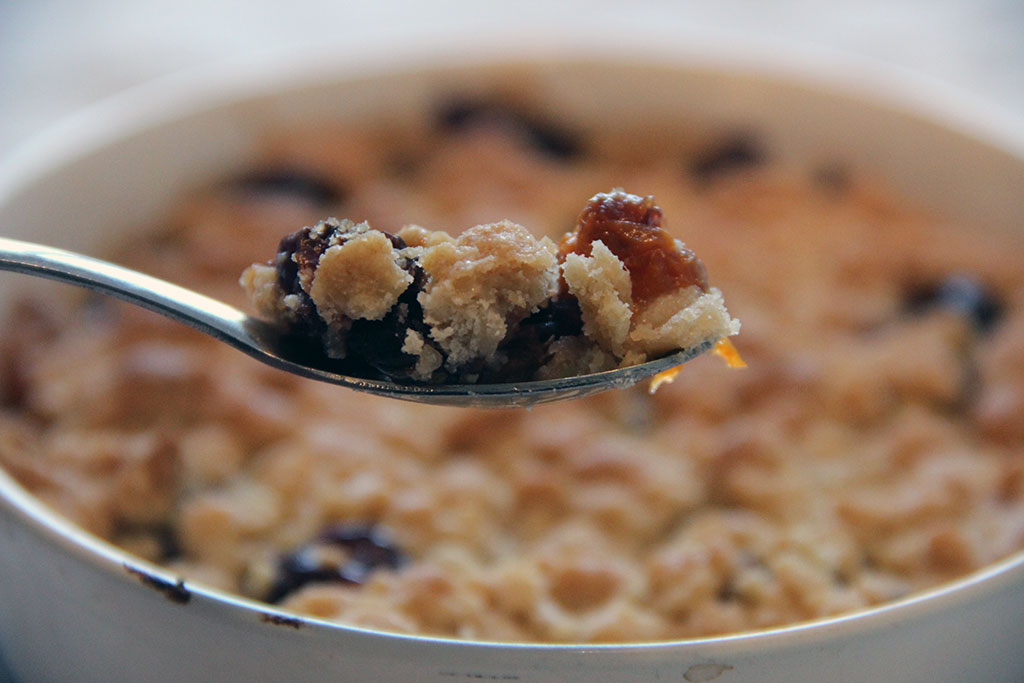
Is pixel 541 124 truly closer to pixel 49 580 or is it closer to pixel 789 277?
pixel 789 277

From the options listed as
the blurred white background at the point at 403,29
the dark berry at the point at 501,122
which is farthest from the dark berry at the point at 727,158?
the blurred white background at the point at 403,29

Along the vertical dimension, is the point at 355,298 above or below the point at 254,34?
below

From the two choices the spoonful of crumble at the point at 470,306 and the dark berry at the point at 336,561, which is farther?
the dark berry at the point at 336,561

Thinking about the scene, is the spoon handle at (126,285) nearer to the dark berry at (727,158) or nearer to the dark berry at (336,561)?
the dark berry at (336,561)

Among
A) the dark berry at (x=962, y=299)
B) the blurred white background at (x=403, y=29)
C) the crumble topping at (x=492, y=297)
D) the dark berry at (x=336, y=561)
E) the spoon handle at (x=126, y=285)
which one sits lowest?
the dark berry at (x=336, y=561)

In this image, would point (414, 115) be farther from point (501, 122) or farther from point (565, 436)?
point (565, 436)

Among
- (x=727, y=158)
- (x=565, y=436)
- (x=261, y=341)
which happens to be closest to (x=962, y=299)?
(x=727, y=158)

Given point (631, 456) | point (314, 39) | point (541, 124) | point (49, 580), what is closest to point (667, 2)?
point (314, 39)
